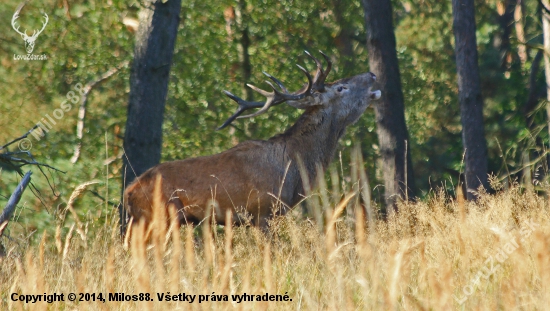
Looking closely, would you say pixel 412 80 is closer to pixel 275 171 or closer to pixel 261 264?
pixel 275 171

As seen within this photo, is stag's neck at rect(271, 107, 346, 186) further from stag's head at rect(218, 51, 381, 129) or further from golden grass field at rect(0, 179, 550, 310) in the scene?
golden grass field at rect(0, 179, 550, 310)

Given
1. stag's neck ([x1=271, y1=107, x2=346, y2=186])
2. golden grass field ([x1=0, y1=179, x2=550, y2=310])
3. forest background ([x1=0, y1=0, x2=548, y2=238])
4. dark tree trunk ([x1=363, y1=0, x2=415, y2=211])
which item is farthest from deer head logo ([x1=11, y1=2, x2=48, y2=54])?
golden grass field ([x1=0, y1=179, x2=550, y2=310])

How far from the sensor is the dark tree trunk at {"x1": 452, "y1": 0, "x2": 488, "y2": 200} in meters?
11.9

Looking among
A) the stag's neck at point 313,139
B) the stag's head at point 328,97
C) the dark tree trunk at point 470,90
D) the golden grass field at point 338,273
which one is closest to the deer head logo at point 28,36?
the stag's head at point 328,97

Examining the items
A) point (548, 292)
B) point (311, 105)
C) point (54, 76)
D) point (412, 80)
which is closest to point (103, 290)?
point (548, 292)

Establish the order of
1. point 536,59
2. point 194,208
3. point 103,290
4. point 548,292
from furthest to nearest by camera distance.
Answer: point 536,59, point 194,208, point 103,290, point 548,292

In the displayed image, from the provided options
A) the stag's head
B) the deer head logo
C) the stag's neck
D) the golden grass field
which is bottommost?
the golden grass field

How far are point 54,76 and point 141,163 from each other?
684 centimetres

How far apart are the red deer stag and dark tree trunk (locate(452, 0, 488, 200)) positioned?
8.96 feet

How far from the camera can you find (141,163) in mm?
8945

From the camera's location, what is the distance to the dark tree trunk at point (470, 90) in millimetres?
11883

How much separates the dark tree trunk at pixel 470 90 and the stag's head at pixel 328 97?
2.74 metres

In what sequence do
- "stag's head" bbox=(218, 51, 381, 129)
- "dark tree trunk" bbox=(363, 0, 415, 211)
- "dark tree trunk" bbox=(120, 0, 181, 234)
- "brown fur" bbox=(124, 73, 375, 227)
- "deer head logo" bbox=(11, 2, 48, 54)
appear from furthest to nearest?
"deer head logo" bbox=(11, 2, 48, 54) → "dark tree trunk" bbox=(363, 0, 415, 211) → "stag's head" bbox=(218, 51, 381, 129) → "dark tree trunk" bbox=(120, 0, 181, 234) → "brown fur" bbox=(124, 73, 375, 227)

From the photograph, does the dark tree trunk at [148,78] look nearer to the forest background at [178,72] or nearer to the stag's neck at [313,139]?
the stag's neck at [313,139]
